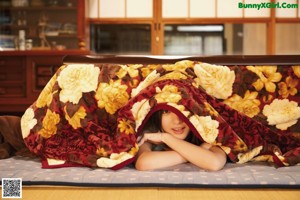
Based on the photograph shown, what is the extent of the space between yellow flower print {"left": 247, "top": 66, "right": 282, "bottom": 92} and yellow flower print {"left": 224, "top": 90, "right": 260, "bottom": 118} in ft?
0.14

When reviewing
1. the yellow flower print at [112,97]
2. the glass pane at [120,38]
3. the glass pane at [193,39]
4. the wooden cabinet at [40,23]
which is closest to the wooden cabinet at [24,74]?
the wooden cabinet at [40,23]

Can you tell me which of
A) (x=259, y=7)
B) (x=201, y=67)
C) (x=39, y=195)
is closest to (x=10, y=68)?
(x=259, y=7)

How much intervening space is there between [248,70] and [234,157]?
0.40m

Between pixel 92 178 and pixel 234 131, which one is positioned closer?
pixel 92 178

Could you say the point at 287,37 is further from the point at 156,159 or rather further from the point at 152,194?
the point at 152,194

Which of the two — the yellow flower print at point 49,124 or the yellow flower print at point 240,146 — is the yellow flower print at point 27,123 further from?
the yellow flower print at point 240,146

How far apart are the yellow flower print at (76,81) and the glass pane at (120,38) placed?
2.85 metres

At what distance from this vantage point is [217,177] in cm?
128

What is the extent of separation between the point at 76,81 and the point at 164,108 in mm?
456

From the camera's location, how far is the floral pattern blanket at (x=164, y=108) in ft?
4.71

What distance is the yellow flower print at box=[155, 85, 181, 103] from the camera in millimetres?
1424

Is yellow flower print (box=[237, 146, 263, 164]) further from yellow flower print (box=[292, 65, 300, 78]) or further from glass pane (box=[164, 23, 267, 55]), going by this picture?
glass pane (box=[164, 23, 267, 55])

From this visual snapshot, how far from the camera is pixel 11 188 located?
116 cm

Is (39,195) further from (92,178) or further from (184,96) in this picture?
(184,96)
